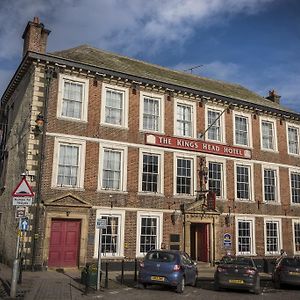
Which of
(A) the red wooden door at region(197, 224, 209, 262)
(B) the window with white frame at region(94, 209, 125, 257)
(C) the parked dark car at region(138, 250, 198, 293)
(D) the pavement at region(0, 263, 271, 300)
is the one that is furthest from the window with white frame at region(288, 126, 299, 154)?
(C) the parked dark car at region(138, 250, 198, 293)

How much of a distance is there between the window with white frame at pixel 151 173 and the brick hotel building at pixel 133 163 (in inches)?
2.3

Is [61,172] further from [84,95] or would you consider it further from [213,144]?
[213,144]

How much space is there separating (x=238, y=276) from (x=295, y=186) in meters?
14.9

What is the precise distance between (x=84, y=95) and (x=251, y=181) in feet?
39.7

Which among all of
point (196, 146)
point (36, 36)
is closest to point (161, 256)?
point (196, 146)

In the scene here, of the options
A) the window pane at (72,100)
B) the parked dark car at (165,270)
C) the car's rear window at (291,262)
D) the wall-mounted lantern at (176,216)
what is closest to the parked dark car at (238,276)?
the parked dark car at (165,270)

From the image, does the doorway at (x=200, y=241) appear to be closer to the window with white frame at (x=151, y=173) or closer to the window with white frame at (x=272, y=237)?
the window with white frame at (x=151, y=173)

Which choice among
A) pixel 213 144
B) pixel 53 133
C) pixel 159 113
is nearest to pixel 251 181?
pixel 213 144

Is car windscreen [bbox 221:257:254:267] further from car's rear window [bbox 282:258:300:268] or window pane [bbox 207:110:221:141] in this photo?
window pane [bbox 207:110:221:141]

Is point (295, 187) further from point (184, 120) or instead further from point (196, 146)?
point (184, 120)

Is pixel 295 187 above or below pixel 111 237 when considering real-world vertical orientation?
above

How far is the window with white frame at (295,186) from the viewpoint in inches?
1076

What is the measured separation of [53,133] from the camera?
19531 mm

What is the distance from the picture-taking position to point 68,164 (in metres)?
19.8
